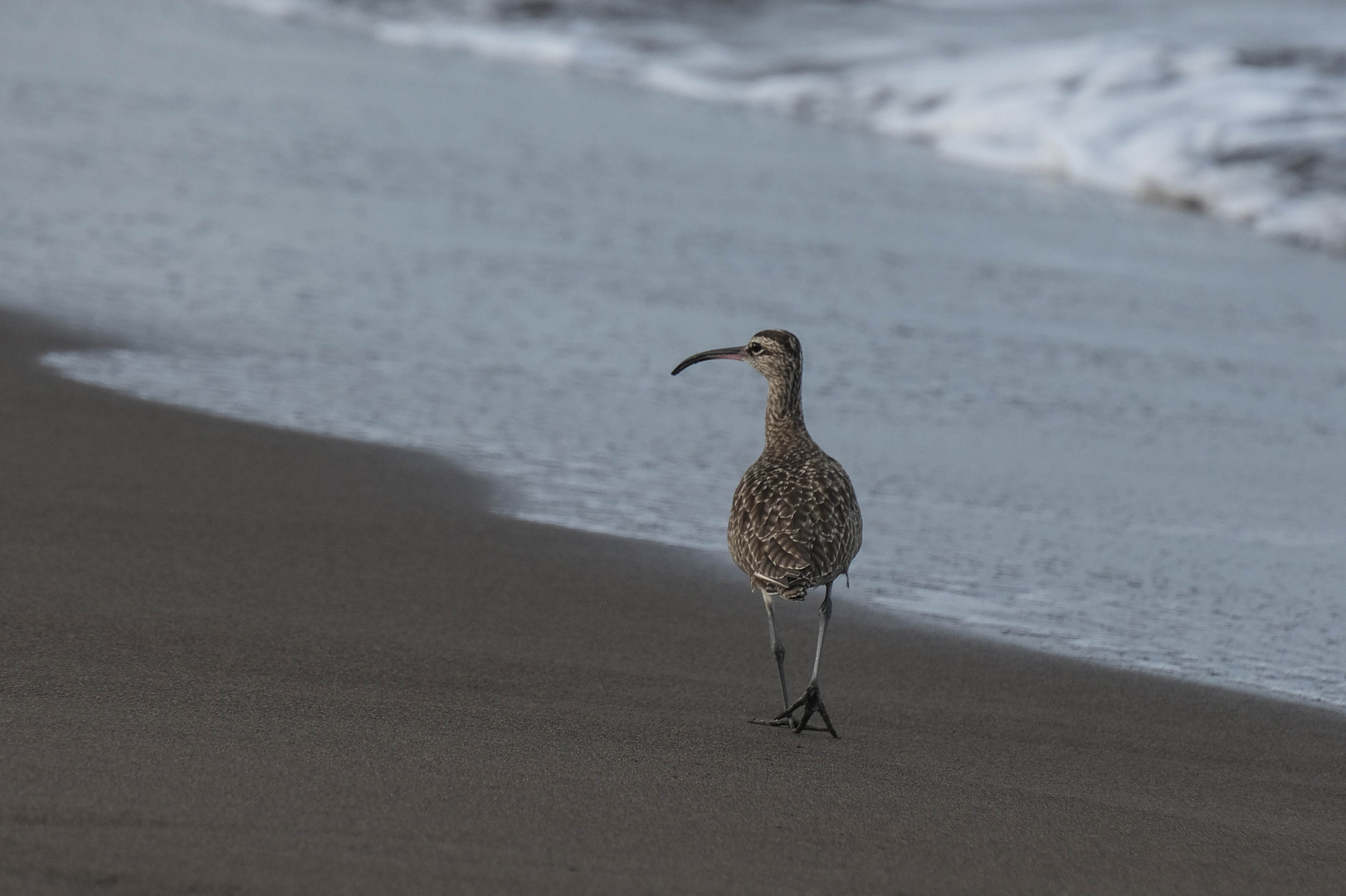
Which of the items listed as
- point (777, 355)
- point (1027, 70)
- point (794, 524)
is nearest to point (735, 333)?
point (777, 355)

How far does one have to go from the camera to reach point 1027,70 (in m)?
19.1

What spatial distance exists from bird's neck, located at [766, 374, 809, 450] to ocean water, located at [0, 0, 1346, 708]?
0.62 meters

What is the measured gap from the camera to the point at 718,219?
10.9 metres

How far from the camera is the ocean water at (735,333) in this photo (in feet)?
17.9

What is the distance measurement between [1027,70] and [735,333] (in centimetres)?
1199

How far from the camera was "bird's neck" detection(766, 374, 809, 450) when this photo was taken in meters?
4.73

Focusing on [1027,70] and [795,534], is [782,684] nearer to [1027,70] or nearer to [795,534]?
[795,534]

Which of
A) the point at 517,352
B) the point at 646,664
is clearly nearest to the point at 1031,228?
the point at 517,352

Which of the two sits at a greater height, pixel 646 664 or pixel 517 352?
pixel 517 352

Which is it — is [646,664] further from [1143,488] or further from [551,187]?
[551,187]

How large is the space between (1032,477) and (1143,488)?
39 centimetres

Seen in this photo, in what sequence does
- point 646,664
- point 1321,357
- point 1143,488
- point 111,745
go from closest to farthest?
point 111,745
point 646,664
point 1143,488
point 1321,357

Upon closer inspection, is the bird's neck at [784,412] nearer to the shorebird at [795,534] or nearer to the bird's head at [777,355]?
the bird's head at [777,355]

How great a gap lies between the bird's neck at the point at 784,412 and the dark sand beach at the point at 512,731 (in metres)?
0.50
